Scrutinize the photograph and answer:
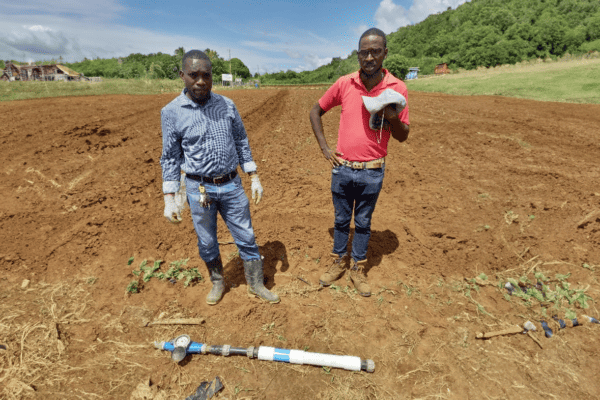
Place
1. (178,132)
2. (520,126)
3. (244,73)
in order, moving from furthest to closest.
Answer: (244,73), (520,126), (178,132)

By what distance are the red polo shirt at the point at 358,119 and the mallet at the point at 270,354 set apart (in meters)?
1.81

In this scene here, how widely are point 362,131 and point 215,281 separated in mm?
2261

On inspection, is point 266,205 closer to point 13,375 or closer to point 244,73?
point 13,375

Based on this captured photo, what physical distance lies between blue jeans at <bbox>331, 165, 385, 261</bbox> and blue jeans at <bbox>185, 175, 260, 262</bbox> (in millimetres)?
962

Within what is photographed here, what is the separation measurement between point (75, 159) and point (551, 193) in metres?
9.69

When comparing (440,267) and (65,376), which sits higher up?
(440,267)

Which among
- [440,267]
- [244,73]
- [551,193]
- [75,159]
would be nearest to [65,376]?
[440,267]

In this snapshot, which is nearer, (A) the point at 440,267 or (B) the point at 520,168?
(A) the point at 440,267

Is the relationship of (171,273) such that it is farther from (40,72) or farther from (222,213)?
(40,72)

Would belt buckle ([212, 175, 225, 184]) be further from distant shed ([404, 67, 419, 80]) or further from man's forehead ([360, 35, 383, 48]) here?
distant shed ([404, 67, 419, 80])

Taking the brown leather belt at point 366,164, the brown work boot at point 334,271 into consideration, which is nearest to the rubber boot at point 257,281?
the brown work boot at point 334,271

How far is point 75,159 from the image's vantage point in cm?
627

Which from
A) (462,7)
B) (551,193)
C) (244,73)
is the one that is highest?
(462,7)

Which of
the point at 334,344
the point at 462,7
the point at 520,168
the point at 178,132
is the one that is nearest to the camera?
the point at 178,132
